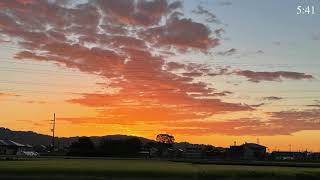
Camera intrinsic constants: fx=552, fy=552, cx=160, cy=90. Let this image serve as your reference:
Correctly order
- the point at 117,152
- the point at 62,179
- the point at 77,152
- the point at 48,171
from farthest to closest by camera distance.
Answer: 1. the point at 117,152
2. the point at 77,152
3. the point at 48,171
4. the point at 62,179

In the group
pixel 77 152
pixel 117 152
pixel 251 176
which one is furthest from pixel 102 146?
pixel 251 176

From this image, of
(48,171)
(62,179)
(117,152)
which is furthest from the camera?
(117,152)

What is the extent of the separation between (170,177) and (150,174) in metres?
3.75

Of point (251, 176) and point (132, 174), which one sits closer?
point (132, 174)

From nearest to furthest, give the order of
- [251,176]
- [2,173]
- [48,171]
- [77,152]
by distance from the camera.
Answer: [2,173], [48,171], [251,176], [77,152]

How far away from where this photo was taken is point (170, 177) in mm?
58094

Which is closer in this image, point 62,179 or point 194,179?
point 62,179

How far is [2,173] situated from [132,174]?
13709 millimetres

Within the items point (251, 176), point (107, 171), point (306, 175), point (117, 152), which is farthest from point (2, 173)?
point (117, 152)

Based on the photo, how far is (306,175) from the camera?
65938 millimetres

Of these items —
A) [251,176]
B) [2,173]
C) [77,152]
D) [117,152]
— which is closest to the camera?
[2,173]

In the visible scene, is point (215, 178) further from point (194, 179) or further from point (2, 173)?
point (2, 173)

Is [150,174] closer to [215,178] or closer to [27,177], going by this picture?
[215,178]

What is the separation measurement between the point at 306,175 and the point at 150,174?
1919 centimetres
